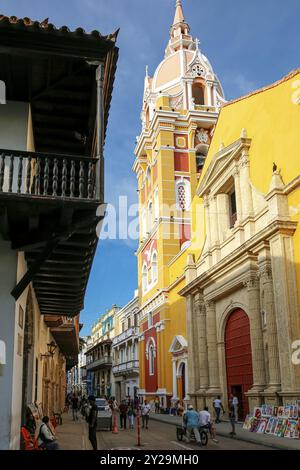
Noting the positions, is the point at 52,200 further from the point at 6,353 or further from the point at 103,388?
the point at 103,388

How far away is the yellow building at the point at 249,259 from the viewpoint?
18.5 metres

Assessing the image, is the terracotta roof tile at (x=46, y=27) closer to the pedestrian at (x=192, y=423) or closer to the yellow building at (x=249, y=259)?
the pedestrian at (x=192, y=423)

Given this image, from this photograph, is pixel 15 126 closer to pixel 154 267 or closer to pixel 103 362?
pixel 154 267

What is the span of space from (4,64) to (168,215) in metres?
29.4

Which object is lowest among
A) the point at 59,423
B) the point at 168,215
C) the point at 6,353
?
the point at 59,423

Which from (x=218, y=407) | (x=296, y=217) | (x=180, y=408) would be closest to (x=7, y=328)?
(x=296, y=217)

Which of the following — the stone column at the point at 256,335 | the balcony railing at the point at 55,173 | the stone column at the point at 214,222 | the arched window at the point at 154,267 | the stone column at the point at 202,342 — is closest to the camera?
the balcony railing at the point at 55,173

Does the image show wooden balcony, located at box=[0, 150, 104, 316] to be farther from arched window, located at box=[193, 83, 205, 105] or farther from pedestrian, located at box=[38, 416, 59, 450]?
arched window, located at box=[193, 83, 205, 105]

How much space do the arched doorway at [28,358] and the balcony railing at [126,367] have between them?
39.3m

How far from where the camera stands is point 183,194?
127 ft

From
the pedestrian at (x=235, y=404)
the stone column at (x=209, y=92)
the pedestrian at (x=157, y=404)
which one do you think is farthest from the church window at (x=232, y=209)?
the stone column at (x=209, y=92)

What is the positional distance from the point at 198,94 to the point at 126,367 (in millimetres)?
29529

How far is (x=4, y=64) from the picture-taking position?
8.37m
